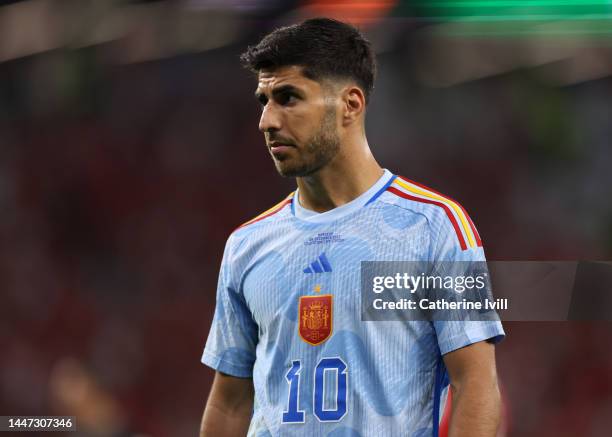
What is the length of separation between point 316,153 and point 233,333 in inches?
21.5

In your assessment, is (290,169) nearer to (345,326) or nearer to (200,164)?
(345,326)

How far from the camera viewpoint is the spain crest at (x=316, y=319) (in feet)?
7.91

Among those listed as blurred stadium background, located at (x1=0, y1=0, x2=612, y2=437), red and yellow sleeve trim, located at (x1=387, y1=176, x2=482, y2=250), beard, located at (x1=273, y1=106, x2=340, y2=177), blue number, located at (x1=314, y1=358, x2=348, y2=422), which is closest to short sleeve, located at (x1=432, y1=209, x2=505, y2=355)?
red and yellow sleeve trim, located at (x1=387, y1=176, x2=482, y2=250)

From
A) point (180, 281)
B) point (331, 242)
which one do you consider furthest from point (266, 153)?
point (331, 242)

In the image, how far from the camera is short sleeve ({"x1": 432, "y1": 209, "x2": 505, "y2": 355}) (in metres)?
2.29

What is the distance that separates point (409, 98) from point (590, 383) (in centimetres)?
280

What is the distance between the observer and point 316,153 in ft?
8.21

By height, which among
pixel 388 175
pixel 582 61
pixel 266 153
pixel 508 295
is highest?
pixel 582 61

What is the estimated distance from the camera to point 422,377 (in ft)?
7.72

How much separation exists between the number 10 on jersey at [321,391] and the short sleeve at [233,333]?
26cm

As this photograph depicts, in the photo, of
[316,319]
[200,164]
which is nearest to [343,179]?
[316,319]

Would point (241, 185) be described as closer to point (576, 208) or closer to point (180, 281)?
point (180, 281)

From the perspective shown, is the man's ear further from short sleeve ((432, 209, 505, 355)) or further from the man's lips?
short sleeve ((432, 209, 505, 355))

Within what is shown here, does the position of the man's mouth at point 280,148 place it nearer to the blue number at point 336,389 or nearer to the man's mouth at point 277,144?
the man's mouth at point 277,144
